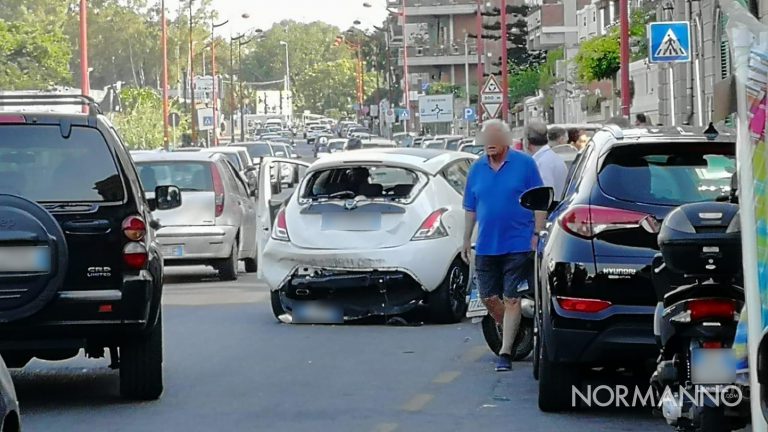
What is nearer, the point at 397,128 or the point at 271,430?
the point at 271,430

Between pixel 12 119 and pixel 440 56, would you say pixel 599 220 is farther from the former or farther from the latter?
pixel 440 56

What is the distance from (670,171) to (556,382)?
4.57ft

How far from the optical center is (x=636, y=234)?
9461mm

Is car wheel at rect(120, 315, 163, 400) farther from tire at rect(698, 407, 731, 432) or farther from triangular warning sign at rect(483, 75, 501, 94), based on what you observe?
triangular warning sign at rect(483, 75, 501, 94)

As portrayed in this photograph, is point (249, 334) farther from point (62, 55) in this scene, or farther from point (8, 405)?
point (62, 55)

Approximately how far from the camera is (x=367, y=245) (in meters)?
15.4

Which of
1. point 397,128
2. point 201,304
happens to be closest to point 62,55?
point 397,128

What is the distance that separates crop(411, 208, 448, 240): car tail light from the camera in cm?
1548

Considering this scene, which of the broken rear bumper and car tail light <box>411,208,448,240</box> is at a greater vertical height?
car tail light <box>411,208,448,240</box>

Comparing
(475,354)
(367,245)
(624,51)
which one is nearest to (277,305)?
(367,245)

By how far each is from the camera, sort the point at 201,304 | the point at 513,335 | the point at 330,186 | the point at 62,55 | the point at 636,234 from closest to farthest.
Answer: the point at 636,234 < the point at 513,335 < the point at 330,186 < the point at 201,304 < the point at 62,55

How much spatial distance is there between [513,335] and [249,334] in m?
3.73

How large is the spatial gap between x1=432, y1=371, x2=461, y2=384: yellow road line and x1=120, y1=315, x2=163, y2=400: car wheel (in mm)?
2020

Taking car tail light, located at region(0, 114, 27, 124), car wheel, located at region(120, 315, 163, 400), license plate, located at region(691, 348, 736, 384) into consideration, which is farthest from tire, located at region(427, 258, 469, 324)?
license plate, located at region(691, 348, 736, 384)
